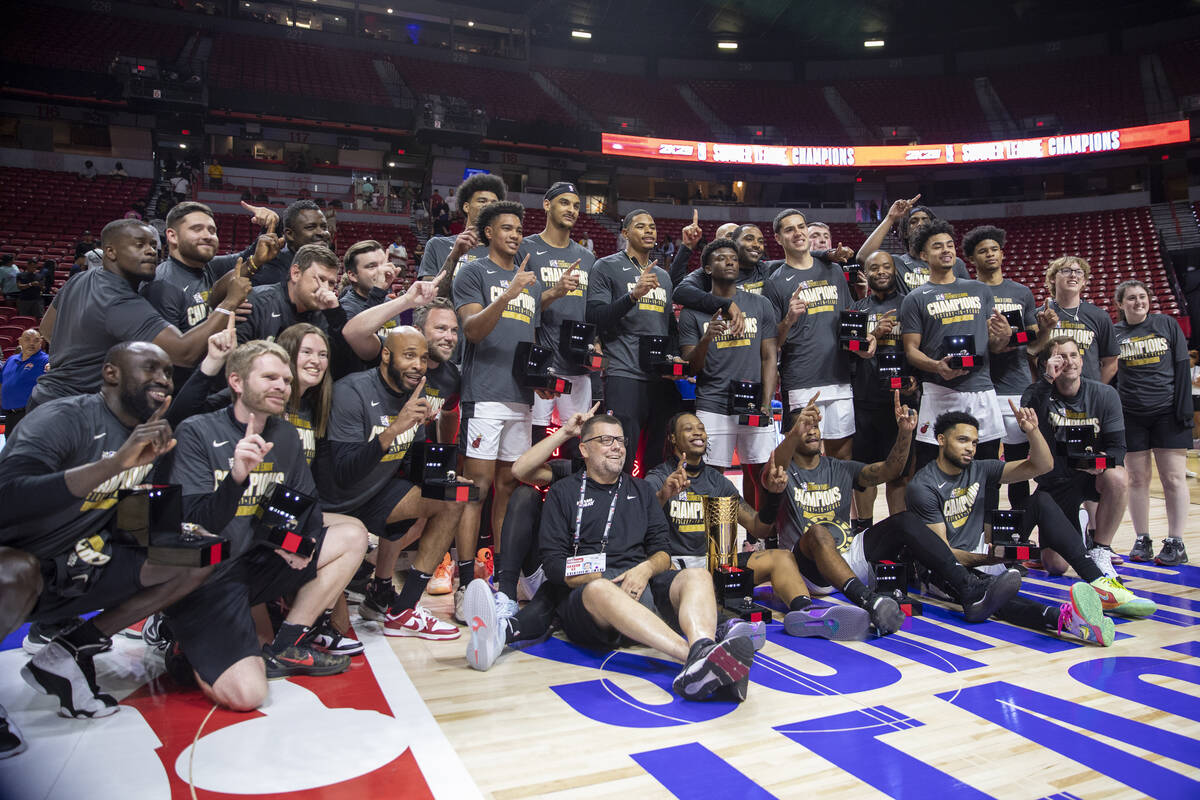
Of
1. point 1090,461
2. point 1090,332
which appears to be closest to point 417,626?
point 1090,461

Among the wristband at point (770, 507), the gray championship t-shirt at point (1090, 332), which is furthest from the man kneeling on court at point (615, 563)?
the gray championship t-shirt at point (1090, 332)

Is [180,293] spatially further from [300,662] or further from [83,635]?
[300,662]

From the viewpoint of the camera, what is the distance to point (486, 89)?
2414 cm

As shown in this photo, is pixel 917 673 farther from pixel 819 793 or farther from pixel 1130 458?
pixel 1130 458

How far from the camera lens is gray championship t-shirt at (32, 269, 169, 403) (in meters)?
3.19

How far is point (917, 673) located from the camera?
327 cm

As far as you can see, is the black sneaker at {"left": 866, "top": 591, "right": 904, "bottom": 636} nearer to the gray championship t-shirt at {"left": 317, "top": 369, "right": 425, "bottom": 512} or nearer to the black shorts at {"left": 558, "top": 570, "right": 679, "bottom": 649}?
the black shorts at {"left": 558, "top": 570, "right": 679, "bottom": 649}

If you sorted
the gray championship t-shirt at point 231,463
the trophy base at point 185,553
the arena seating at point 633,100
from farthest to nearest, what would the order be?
the arena seating at point 633,100 → the gray championship t-shirt at point 231,463 → the trophy base at point 185,553

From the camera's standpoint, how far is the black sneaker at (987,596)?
3.88m

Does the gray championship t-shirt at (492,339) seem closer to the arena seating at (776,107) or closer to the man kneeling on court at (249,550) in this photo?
the man kneeling on court at (249,550)

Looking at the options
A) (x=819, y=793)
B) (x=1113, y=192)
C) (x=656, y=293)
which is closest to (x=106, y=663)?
(x=819, y=793)

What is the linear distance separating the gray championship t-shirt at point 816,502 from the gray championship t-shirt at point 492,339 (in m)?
1.55

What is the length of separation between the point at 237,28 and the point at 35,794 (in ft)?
84.8

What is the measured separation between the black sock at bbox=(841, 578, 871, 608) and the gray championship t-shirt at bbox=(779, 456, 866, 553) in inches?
12.4
